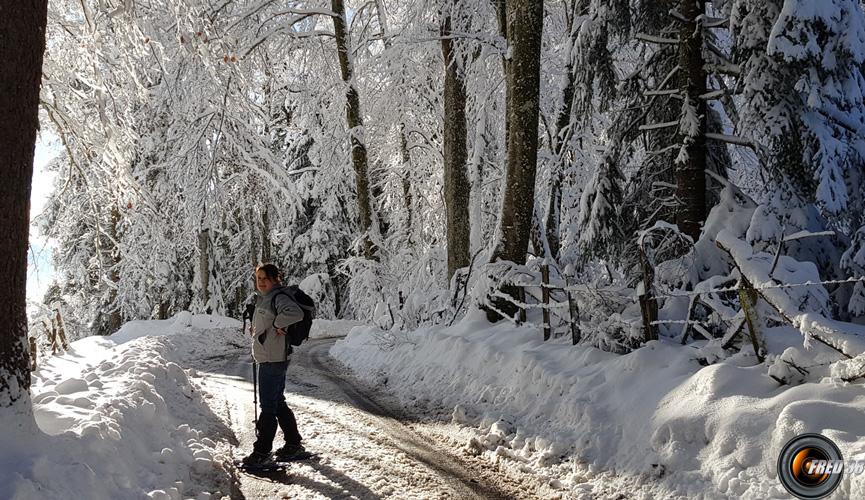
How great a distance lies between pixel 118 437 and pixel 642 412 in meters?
4.44

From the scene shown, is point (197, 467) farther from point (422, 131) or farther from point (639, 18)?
point (422, 131)

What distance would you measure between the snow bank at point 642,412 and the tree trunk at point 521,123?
167 centimetres

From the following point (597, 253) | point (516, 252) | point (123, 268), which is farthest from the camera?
point (123, 268)

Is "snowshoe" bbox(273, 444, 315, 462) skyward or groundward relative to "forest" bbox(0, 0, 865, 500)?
groundward

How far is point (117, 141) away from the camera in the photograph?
286 inches

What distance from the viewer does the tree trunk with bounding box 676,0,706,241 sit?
7543 mm

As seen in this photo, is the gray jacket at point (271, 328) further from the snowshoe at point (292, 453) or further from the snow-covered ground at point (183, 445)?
the snow-covered ground at point (183, 445)

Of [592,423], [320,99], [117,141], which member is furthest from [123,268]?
[592,423]

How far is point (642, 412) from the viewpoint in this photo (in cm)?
515

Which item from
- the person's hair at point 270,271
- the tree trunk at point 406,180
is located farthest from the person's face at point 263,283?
the tree trunk at point 406,180

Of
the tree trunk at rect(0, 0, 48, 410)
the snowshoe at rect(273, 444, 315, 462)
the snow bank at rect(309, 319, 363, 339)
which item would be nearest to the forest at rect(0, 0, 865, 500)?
the tree trunk at rect(0, 0, 48, 410)

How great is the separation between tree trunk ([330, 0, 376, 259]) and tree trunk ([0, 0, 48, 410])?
1112 cm

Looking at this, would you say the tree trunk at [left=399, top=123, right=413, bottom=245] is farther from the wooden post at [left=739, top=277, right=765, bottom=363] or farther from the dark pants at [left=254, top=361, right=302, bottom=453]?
the wooden post at [left=739, top=277, right=765, bottom=363]

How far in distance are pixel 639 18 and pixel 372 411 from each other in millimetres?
6970
